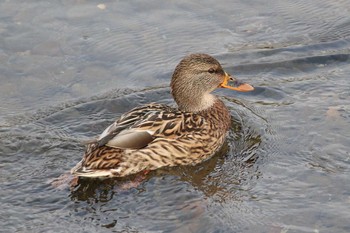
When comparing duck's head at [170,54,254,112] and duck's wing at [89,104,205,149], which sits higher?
duck's head at [170,54,254,112]

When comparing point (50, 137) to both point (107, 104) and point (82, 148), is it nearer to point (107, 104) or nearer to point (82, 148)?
point (82, 148)

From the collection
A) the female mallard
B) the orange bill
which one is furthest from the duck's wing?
the orange bill

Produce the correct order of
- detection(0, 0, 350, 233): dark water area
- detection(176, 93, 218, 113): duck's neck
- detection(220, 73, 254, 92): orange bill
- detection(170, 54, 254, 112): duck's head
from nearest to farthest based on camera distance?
detection(0, 0, 350, 233): dark water area, detection(170, 54, 254, 112): duck's head, detection(176, 93, 218, 113): duck's neck, detection(220, 73, 254, 92): orange bill

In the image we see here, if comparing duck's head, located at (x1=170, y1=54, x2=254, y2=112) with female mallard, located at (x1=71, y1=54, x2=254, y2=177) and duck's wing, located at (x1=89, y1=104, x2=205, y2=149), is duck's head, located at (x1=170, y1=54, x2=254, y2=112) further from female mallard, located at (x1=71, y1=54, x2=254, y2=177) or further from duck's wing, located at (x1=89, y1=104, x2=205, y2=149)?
duck's wing, located at (x1=89, y1=104, x2=205, y2=149)

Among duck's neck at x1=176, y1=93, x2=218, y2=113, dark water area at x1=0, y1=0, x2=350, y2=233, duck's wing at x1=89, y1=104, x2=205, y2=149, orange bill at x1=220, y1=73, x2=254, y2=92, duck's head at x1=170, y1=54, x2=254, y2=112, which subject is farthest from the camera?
orange bill at x1=220, y1=73, x2=254, y2=92

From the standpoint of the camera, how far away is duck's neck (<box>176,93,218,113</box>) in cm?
909

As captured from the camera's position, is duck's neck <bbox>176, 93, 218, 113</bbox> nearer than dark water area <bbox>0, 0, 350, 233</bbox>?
No

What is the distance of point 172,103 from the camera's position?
9.89 metres

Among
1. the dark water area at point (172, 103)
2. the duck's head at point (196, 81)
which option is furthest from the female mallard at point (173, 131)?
the dark water area at point (172, 103)

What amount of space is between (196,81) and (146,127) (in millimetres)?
1152

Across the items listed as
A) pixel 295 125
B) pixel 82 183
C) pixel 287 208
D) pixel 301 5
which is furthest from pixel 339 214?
pixel 301 5

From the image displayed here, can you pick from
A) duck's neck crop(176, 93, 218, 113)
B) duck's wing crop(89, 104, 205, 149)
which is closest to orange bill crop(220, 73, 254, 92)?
duck's neck crop(176, 93, 218, 113)

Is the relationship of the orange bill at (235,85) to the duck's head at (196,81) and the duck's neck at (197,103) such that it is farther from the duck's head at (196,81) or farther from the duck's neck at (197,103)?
the duck's neck at (197,103)

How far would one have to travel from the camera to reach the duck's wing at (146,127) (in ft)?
26.5
